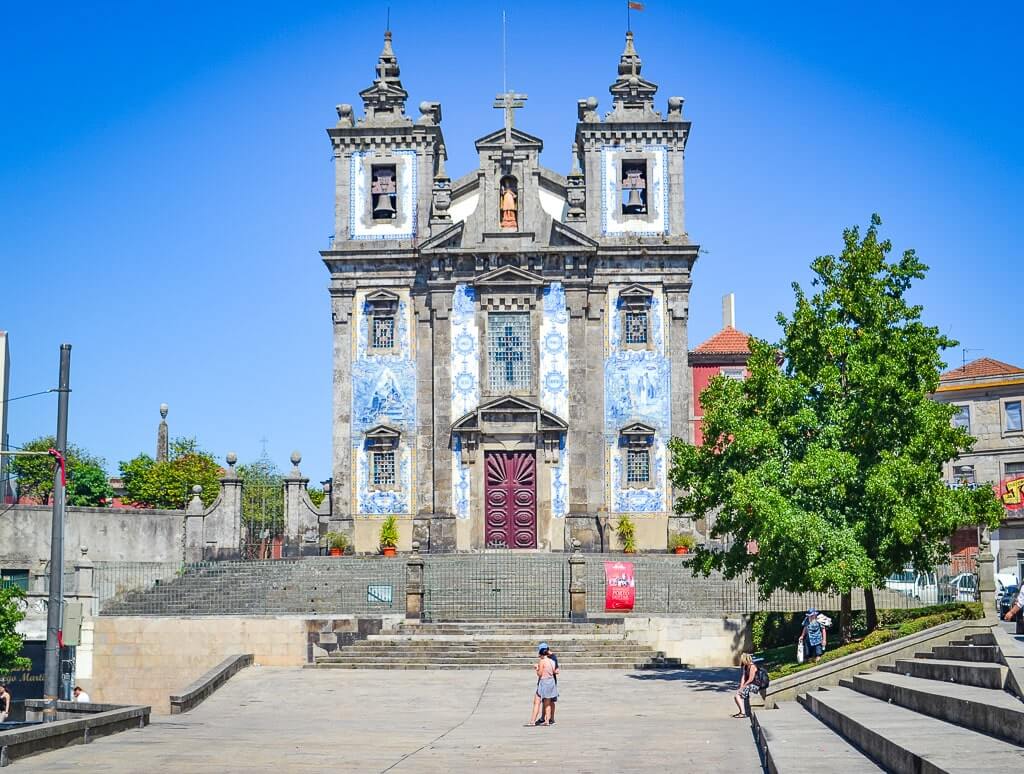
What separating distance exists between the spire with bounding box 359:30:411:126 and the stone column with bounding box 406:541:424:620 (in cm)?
Answer: 1786

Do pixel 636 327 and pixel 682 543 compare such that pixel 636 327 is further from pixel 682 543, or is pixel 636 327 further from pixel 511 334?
pixel 682 543

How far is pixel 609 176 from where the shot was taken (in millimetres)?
42750

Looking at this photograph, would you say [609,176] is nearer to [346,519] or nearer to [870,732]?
[346,519]

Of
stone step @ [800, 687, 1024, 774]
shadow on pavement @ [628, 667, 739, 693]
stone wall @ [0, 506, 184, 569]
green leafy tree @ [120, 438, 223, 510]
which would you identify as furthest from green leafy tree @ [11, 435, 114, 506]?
stone step @ [800, 687, 1024, 774]

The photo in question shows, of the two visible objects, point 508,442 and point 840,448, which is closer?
point 840,448

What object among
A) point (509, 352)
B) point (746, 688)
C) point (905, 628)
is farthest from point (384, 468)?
point (746, 688)

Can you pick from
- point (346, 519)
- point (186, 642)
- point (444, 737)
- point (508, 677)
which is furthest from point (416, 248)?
point (444, 737)

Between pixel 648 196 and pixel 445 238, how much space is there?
6571 mm

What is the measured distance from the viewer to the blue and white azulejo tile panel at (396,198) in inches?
1686

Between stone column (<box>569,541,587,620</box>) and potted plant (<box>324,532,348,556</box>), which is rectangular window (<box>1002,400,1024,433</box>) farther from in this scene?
potted plant (<box>324,532,348,556</box>)

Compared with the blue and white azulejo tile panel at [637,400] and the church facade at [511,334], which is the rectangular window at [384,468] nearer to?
the church facade at [511,334]

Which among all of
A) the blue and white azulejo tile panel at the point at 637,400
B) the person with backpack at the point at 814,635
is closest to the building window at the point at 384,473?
the blue and white azulejo tile panel at the point at 637,400

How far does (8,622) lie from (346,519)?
12.5 metres

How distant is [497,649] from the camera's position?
2850cm
